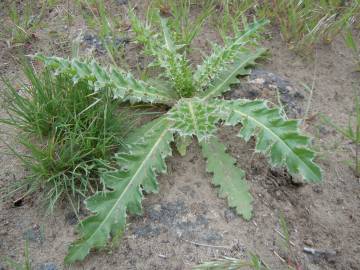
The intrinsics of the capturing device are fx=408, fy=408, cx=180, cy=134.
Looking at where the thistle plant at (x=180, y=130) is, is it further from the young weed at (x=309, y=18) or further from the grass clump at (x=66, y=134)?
the young weed at (x=309, y=18)

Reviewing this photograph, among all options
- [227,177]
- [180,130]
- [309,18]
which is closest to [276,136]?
[227,177]

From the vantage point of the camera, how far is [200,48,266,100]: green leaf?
260 cm

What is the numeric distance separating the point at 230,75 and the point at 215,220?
1.01 m

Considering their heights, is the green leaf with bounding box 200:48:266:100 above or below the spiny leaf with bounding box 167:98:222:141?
below

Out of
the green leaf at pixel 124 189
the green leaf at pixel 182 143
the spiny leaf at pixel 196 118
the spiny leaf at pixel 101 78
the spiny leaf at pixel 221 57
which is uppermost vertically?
the spiny leaf at pixel 101 78

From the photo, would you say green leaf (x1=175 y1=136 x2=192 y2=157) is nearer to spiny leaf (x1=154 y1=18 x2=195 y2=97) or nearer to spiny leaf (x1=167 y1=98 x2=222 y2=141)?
spiny leaf (x1=167 y1=98 x2=222 y2=141)

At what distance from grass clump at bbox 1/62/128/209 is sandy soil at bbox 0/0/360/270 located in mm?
121

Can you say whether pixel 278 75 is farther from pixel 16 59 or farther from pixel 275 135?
pixel 16 59

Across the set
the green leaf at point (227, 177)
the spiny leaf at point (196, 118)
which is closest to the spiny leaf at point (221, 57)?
the spiny leaf at point (196, 118)

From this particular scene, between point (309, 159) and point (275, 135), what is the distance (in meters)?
0.22

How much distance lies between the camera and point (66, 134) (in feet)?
7.43

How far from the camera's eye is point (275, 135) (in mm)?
2068

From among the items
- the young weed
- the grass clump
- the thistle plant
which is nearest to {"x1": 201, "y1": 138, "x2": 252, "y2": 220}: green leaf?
the thistle plant

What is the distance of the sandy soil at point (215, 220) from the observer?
1951mm
